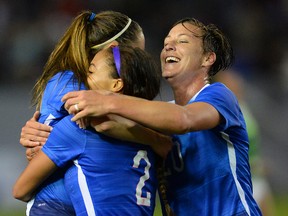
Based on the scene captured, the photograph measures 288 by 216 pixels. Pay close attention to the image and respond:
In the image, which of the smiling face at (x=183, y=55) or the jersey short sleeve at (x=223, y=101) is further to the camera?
the smiling face at (x=183, y=55)

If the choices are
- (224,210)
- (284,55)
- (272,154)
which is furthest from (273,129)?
(224,210)

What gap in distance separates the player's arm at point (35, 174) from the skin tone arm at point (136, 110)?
314mm

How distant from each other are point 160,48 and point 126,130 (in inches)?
337

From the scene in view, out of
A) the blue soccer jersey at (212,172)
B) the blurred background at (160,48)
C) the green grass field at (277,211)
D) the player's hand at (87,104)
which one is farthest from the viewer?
the blurred background at (160,48)

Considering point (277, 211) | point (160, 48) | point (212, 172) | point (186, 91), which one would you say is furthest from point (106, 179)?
A: point (160, 48)

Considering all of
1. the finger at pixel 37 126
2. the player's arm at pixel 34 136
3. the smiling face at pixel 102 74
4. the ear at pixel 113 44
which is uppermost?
the ear at pixel 113 44

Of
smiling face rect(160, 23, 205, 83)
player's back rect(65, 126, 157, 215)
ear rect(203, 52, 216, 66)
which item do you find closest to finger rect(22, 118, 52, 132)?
player's back rect(65, 126, 157, 215)

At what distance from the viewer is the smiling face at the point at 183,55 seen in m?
4.59

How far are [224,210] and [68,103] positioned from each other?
112cm

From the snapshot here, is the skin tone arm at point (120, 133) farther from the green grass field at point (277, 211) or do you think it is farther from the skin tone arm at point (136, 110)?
the green grass field at point (277, 211)

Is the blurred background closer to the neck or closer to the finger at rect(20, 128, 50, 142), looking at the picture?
the neck

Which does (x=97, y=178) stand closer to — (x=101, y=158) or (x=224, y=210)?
(x=101, y=158)

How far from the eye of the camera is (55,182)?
400 centimetres

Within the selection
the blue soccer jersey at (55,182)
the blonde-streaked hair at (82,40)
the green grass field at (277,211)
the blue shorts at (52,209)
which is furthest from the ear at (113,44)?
the green grass field at (277,211)
